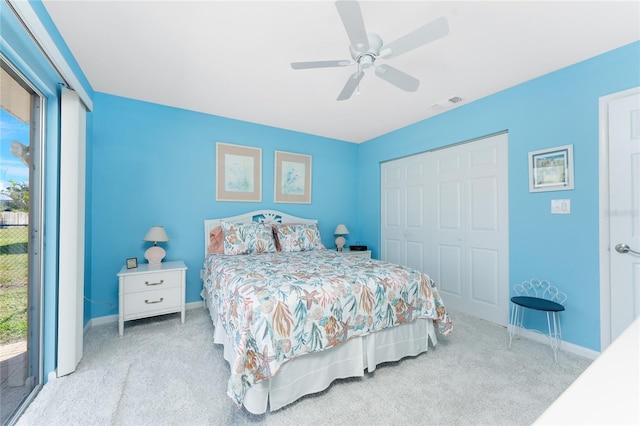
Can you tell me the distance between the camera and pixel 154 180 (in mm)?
3160

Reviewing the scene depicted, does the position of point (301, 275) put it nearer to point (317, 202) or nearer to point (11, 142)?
point (11, 142)

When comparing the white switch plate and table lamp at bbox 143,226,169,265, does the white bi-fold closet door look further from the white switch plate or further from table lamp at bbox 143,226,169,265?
table lamp at bbox 143,226,169,265

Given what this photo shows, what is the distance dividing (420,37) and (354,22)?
16.1 inches

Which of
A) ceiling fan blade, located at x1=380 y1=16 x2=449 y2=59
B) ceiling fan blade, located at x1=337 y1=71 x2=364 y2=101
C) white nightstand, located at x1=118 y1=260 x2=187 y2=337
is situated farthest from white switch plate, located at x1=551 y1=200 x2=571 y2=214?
white nightstand, located at x1=118 y1=260 x2=187 y2=337

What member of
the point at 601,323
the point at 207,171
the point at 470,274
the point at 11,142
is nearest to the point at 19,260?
the point at 11,142

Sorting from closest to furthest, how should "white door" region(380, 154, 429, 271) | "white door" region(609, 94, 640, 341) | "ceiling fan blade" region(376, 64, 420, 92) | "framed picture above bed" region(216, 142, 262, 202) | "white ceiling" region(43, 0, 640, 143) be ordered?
1. "white ceiling" region(43, 0, 640, 143)
2. "ceiling fan blade" region(376, 64, 420, 92)
3. "white door" region(609, 94, 640, 341)
4. "framed picture above bed" region(216, 142, 262, 202)
5. "white door" region(380, 154, 429, 271)

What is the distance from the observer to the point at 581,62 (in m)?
2.29

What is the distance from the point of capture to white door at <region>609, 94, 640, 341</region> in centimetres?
204

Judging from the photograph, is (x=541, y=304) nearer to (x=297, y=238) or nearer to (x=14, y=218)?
(x=297, y=238)

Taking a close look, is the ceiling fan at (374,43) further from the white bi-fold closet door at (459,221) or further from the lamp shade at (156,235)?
the lamp shade at (156,235)

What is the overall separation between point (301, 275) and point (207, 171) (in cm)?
218

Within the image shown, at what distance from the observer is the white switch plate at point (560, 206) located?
2375mm

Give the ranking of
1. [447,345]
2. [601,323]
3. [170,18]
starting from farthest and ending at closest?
[447,345] < [601,323] < [170,18]

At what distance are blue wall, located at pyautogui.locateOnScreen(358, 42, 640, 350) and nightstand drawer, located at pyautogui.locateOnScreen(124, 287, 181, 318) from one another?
3.49 m
